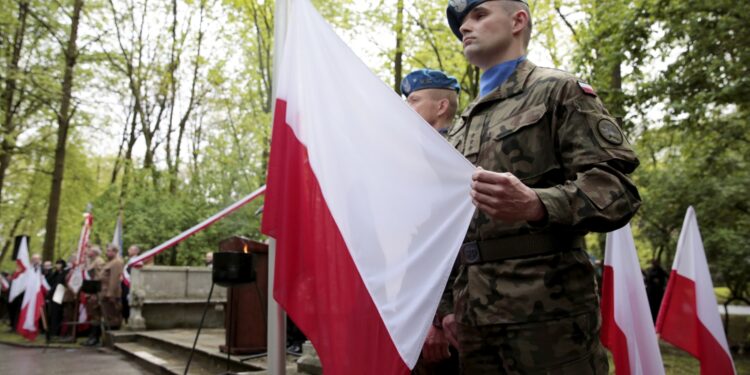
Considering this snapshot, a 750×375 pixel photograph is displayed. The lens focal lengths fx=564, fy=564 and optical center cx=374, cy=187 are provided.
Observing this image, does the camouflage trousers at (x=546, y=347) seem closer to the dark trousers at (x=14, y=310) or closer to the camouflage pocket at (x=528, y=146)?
the camouflage pocket at (x=528, y=146)

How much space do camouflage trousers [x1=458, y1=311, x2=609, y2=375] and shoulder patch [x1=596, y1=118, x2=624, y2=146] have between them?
0.57 m

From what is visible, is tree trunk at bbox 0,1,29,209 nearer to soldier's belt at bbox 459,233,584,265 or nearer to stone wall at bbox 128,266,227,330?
stone wall at bbox 128,266,227,330

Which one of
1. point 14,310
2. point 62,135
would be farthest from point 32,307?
point 62,135

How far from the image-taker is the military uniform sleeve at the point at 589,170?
168cm

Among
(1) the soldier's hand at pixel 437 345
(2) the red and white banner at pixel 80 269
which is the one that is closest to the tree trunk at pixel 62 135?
(2) the red and white banner at pixel 80 269

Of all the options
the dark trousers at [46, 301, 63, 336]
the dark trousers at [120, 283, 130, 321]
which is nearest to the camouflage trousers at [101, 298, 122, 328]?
the dark trousers at [120, 283, 130, 321]

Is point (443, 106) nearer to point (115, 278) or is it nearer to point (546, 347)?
point (546, 347)

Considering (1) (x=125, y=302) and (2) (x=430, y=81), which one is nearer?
(2) (x=430, y=81)

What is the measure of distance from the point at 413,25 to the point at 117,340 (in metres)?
11.0

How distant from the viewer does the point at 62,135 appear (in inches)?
655

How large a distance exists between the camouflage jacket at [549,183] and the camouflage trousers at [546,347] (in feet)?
0.11

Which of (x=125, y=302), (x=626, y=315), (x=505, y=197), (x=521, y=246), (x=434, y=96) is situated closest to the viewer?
(x=505, y=197)

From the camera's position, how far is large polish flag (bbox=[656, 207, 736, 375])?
4.71 meters

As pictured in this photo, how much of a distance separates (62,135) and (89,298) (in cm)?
651
